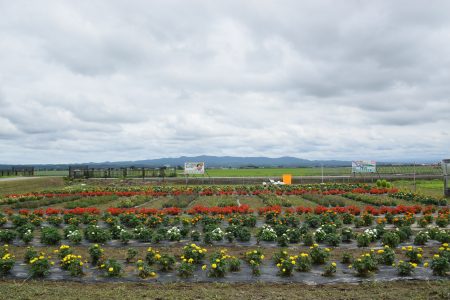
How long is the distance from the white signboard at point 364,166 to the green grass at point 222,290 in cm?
3676

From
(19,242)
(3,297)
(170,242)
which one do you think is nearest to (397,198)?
(170,242)

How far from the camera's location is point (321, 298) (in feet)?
25.5

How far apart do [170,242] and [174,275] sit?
393 centimetres

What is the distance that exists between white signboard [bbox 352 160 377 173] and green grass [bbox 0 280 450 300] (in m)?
36.8

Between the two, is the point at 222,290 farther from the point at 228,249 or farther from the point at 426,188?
the point at 426,188

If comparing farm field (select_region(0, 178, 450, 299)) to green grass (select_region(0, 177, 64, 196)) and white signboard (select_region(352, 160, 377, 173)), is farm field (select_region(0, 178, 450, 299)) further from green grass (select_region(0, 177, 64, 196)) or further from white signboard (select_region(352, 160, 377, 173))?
white signboard (select_region(352, 160, 377, 173))

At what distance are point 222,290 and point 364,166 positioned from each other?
39.2m

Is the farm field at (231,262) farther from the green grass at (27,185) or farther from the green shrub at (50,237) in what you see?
the green grass at (27,185)

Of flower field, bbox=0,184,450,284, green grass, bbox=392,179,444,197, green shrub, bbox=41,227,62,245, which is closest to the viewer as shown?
flower field, bbox=0,184,450,284

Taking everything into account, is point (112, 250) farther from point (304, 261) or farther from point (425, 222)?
point (425, 222)

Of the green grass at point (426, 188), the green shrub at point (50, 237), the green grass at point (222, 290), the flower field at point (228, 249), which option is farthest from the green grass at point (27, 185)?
the green grass at point (426, 188)

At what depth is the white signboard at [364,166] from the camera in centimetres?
4362

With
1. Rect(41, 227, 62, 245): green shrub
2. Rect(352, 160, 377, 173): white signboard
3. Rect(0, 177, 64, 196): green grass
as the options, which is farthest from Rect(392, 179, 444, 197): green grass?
Rect(0, 177, 64, 196): green grass

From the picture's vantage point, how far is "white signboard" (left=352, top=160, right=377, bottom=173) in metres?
43.6
